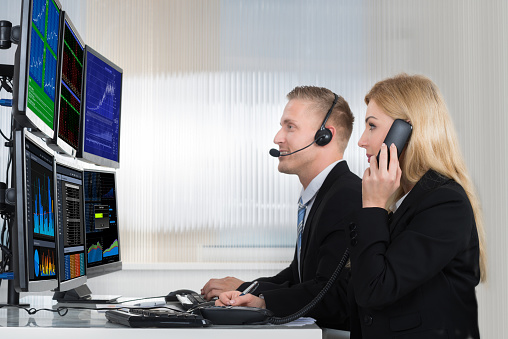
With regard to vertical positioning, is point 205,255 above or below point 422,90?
below

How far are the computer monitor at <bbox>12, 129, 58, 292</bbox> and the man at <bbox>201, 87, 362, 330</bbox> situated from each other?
1.57ft

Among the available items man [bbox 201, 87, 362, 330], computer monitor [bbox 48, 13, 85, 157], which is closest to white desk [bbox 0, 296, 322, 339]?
man [bbox 201, 87, 362, 330]

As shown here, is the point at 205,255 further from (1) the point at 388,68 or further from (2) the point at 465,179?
(2) the point at 465,179

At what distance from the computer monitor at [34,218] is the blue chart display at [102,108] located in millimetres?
562

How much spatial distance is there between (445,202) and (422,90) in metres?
0.31

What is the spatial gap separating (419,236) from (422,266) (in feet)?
0.21

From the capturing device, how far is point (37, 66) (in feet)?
5.44

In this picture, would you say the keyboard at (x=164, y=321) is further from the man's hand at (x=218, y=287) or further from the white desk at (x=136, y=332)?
the man's hand at (x=218, y=287)

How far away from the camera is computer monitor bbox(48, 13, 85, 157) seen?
194 cm

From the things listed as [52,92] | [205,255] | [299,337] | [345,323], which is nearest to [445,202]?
[299,337]

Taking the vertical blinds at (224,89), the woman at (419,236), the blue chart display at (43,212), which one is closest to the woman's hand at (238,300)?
the woman at (419,236)

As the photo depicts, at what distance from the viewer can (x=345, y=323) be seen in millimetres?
1848

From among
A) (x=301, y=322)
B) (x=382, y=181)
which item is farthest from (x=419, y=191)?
(x=301, y=322)

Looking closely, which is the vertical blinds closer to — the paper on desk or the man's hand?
the man's hand
